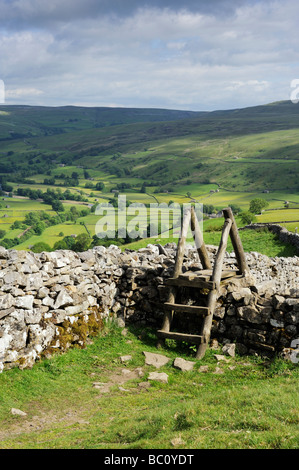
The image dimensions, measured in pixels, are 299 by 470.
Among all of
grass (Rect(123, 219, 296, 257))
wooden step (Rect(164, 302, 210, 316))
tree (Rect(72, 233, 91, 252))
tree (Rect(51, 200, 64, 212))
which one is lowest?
tree (Rect(72, 233, 91, 252))

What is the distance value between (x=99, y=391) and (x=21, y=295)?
3312mm

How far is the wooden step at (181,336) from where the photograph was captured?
12.4 m

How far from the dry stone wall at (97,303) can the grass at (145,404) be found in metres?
0.57

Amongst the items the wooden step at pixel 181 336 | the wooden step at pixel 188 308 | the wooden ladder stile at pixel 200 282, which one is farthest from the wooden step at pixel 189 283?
the wooden step at pixel 181 336

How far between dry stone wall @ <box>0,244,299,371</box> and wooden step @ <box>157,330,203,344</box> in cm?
90

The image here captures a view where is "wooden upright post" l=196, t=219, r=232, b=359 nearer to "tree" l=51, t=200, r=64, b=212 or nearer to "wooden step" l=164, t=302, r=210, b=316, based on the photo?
"wooden step" l=164, t=302, r=210, b=316

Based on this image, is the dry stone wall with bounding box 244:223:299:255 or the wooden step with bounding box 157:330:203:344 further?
the dry stone wall with bounding box 244:223:299:255

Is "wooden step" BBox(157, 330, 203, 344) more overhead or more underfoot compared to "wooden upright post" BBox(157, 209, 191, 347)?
more underfoot

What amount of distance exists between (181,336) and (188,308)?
2.80ft

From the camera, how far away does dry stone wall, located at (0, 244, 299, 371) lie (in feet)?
37.1

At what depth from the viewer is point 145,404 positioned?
9711 millimetres

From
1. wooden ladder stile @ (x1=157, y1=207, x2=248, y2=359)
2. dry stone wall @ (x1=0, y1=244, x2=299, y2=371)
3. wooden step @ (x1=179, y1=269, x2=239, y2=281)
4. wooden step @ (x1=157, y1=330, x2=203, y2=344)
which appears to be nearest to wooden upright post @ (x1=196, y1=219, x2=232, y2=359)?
wooden ladder stile @ (x1=157, y1=207, x2=248, y2=359)

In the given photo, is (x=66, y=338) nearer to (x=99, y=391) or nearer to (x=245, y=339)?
(x=99, y=391)
